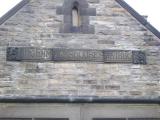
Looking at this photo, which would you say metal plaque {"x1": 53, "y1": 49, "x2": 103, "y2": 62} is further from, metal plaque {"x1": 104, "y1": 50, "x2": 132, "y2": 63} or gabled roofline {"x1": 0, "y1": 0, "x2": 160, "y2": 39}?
gabled roofline {"x1": 0, "y1": 0, "x2": 160, "y2": 39}

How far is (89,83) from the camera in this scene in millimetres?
8102

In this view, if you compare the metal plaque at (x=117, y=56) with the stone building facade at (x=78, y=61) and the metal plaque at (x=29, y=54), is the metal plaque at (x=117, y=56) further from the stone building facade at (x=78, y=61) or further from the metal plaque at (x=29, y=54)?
the metal plaque at (x=29, y=54)

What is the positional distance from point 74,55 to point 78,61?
0.12 metres

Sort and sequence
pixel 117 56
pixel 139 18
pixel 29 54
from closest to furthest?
pixel 29 54, pixel 117 56, pixel 139 18

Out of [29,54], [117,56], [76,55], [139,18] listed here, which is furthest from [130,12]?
[29,54]

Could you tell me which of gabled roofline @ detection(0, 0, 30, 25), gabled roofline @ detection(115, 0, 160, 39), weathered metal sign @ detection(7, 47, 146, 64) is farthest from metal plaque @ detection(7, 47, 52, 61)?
gabled roofline @ detection(115, 0, 160, 39)

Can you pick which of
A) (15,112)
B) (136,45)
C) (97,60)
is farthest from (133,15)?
(15,112)

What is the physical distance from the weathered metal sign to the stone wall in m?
0.07

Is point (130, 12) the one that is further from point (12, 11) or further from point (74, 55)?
point (12, 11)

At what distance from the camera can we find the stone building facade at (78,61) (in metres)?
7.93

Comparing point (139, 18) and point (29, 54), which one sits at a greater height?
point (139, 18)

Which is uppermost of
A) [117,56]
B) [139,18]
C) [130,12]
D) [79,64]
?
[130,12]

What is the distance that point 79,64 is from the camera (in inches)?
324

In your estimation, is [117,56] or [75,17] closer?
[117,56]
